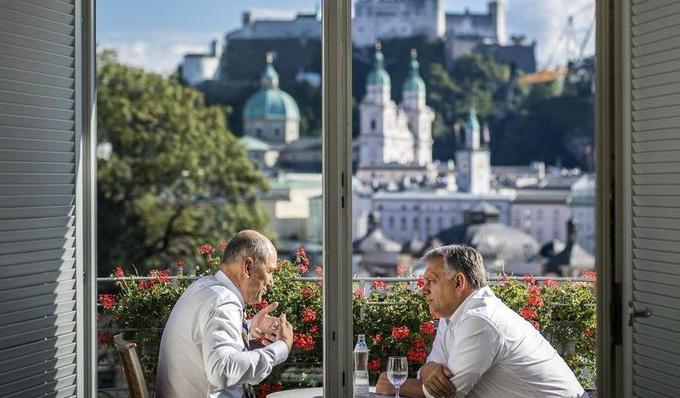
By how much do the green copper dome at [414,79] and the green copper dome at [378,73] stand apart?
97cm

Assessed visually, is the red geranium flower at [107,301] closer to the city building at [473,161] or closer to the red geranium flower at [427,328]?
the red geranium flower at [427,328]

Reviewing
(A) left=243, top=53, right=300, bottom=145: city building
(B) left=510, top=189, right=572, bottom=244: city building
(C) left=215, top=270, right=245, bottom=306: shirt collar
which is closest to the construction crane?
(B) left=510, top=189, right=572, bottom=244: city building

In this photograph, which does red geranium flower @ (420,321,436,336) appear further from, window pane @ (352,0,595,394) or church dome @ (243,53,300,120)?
window pane @ (352,0,595,394)

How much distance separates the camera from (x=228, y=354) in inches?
104

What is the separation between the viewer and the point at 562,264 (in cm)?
3838

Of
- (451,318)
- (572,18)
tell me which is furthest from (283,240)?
(451,318)

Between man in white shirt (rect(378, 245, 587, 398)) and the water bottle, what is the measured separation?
0.54 feet

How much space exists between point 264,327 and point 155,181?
89.3 ft

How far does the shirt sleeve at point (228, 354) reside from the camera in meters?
2.65

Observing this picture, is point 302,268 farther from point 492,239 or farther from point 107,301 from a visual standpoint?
point 492,239

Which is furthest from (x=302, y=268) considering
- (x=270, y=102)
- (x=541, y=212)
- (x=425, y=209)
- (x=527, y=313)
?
(x=541, y=212)

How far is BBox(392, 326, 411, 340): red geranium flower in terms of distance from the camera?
16.4 feet

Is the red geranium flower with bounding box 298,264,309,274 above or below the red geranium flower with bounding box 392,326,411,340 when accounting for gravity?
above

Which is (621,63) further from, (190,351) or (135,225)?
(135,225)
